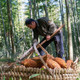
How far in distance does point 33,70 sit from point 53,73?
0.22 metres

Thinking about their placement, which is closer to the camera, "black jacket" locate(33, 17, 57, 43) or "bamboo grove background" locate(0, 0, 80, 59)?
"black jacket" locate(33, 17, 57, 43)

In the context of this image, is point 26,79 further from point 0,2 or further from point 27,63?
point 0,2

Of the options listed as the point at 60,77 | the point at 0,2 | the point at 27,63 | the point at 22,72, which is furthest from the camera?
the point at 0,2

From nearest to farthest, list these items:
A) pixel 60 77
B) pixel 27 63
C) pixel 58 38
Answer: pixel 60 77 → pixel 27 63 → pixel 58 38

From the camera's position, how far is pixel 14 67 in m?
1.47

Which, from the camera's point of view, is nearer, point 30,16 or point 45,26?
point 45,26

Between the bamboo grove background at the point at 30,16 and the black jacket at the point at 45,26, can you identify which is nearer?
the black jacket at the point at 45,26

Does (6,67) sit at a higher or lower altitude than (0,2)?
lower

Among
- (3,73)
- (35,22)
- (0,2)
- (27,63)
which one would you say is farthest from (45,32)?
(0,2)

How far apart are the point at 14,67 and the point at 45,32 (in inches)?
54.7

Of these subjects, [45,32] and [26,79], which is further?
[45,32]

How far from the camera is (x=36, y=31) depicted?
2.96 metres

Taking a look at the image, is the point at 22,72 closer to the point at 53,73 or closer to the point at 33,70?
the point at 33,70

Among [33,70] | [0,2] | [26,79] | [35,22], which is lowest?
[26,79]
